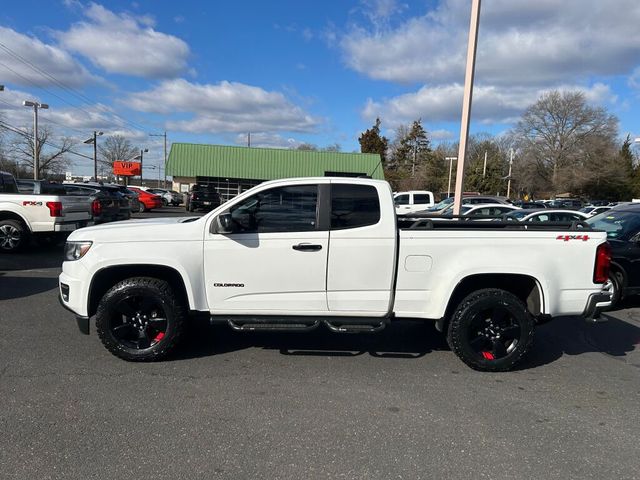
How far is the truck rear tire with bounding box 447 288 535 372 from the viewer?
449 cm

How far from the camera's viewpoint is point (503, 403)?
3.91 m

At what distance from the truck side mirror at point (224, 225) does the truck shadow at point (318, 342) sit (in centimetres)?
138

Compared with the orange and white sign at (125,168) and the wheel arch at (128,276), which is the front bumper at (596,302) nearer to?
the wheel arch at (128,276)

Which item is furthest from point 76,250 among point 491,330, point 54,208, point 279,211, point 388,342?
point 54,208

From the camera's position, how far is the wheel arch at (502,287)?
179 inches

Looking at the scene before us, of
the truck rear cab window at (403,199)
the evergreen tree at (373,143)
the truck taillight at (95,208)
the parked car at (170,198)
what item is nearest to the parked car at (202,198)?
the parked car at (170,198)

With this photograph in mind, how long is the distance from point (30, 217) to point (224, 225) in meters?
8.36

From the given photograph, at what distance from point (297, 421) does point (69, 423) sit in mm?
1657

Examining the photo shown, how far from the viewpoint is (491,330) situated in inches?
180

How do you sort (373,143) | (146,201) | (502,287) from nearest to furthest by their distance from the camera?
(502,287), (146,201), (373,143)

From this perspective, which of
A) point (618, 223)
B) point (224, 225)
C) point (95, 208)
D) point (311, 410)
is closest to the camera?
point (311, 410)

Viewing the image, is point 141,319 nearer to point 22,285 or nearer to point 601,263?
point 601,263

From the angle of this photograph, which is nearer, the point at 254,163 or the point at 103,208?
the point at 103,208

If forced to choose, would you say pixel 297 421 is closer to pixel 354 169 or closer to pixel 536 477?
Result: pixel 536 477
